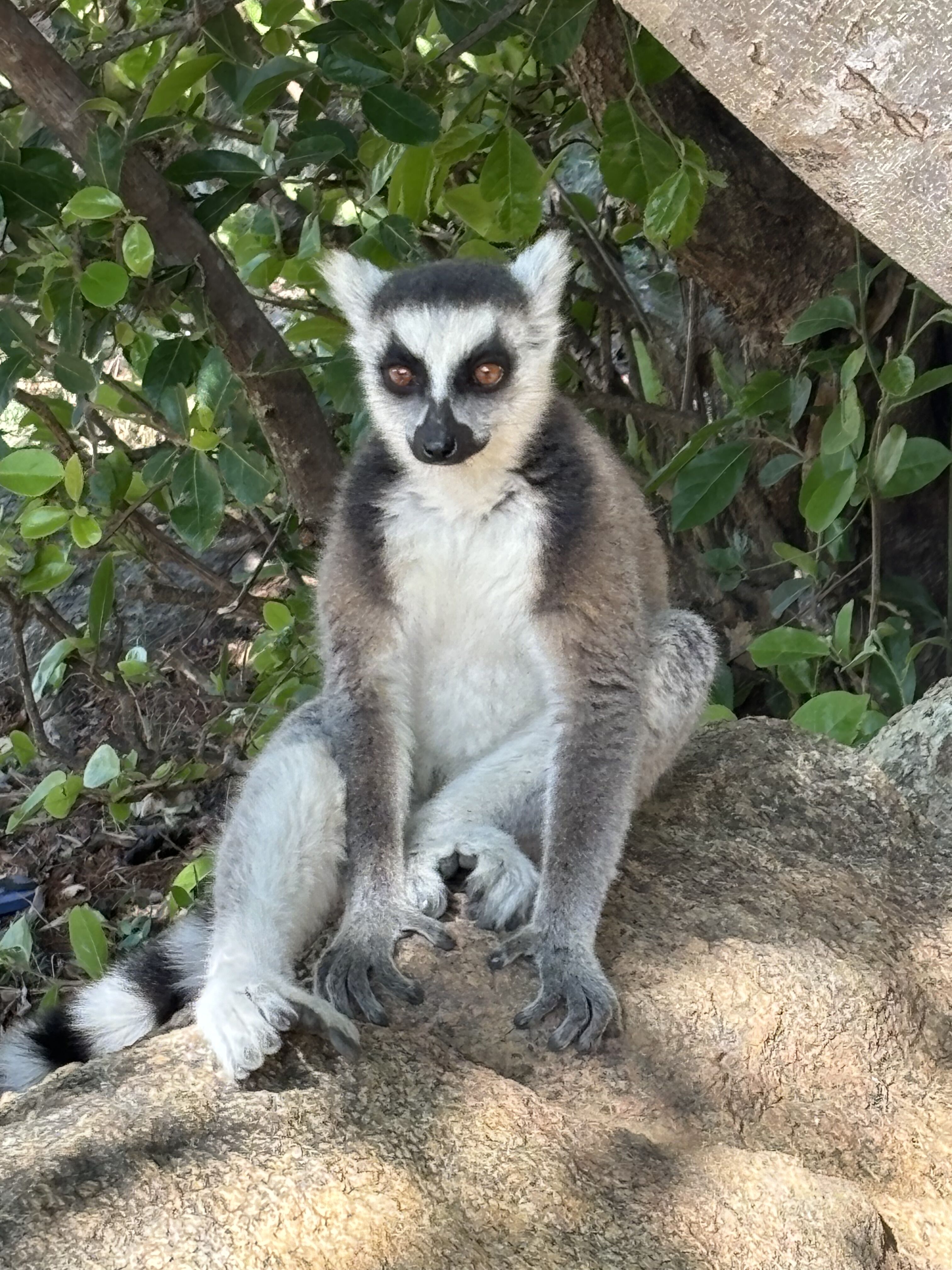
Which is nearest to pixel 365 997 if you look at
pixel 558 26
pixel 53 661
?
pixel 53 661

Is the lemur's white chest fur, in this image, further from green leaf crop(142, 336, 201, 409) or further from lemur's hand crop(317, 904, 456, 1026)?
green leaf crop(142, 336, 201, 409)

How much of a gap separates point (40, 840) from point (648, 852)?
389 centimetres

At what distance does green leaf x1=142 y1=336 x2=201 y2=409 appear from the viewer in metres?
4.19

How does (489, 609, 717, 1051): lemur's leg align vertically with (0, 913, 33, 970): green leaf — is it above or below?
above

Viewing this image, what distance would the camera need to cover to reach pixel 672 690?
359 centimetres

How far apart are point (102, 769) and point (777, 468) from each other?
9.32 feet

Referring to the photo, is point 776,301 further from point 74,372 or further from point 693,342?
point 74,372

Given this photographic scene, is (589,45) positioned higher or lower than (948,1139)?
higher

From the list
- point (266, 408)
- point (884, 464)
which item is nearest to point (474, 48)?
point (266, 408)

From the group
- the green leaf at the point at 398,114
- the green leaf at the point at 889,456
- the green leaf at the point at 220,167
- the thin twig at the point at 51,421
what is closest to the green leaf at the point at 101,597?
the thin twig at the point at 51,421

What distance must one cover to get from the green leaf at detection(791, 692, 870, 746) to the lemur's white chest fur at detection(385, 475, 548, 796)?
111 cm

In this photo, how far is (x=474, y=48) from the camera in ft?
13.5

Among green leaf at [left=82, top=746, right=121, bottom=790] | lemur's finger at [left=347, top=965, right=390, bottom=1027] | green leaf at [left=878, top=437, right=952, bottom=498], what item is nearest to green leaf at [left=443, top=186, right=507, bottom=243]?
green leaf at [left=878, top=437, right=952, bottom=498]

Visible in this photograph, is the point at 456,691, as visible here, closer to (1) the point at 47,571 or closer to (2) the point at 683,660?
(2) the point at 683,660
